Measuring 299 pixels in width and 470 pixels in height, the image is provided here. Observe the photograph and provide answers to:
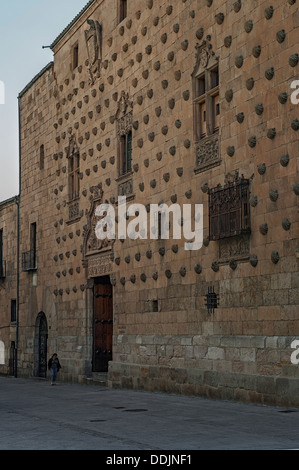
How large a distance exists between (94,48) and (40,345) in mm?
12024

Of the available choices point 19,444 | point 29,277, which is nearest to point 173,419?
point 19,444

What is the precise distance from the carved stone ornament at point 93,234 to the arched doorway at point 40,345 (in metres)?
5.97

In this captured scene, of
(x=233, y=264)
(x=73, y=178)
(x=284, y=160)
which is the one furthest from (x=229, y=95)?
(x=73, y=178)

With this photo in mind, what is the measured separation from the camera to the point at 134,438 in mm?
10992

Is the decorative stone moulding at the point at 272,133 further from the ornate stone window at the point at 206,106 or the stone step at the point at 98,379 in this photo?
the stone step at the point at 98,379

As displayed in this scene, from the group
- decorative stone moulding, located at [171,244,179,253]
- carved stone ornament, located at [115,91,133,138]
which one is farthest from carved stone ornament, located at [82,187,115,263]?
decorative stone moulding, located at [171,244,179,253]

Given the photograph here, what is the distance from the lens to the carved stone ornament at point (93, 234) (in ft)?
79.7

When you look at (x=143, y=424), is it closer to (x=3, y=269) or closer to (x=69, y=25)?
(x=69, y=25)

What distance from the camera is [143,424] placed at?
507 inches

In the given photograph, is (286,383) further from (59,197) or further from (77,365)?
(59,197)

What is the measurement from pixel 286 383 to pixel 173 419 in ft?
8.10

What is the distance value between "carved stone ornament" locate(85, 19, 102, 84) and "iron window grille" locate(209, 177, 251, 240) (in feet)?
29.6

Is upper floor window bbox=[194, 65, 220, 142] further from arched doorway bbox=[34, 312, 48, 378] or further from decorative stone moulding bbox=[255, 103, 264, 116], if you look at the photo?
arched doorway bbox=[34, 312, 48, 378]

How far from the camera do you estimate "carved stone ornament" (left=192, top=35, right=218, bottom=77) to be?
1812 centimetres
